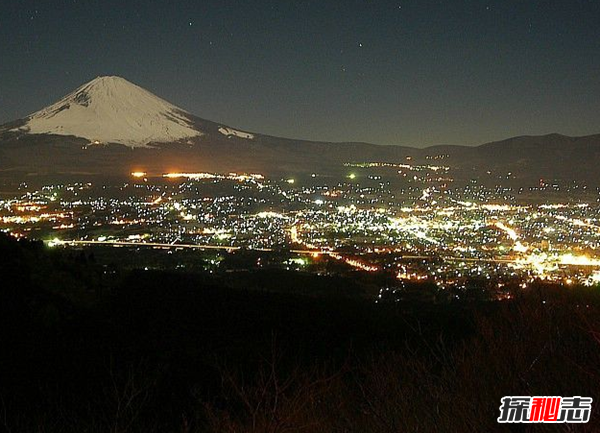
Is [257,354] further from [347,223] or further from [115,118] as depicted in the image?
[115,118]

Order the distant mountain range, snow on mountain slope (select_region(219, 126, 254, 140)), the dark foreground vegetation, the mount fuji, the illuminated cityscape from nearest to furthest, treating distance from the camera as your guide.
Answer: the dark foreground vegetation, the illuminated cityscape, the distant mountain range, the mount fuji, snow on mountain slope (select_region(219, 126, 254, 140))

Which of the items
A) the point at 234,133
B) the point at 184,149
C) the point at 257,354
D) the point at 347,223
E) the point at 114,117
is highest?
the point at 114,117

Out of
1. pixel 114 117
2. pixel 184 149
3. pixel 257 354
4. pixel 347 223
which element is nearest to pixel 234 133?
pixel 184 149

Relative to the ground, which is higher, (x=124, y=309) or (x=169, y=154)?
(x=169, y=154)

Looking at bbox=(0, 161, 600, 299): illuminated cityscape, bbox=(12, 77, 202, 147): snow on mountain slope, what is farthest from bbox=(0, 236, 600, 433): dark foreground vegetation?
bbox=(12, 77, 202, 147): snow on mountain slope

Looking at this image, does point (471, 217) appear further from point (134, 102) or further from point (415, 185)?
point (134, 102)

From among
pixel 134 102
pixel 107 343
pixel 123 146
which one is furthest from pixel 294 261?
pixel 134 102

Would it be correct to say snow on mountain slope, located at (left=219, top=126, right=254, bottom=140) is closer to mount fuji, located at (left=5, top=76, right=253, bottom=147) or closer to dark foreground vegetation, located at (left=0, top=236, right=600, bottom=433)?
mount fuji, located at (left=5, top=76, right=253, bottom=147)
